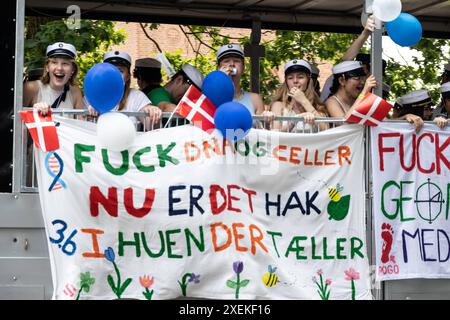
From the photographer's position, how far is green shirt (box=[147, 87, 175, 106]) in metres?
8.72

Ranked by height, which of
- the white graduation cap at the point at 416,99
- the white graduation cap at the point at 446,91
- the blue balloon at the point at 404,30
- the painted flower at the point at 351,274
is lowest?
the painted flower at the point at 351,274

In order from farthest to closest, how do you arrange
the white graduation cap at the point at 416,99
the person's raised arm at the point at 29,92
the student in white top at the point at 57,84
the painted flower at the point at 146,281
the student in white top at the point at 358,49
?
the white graduation cap at the point at 416,99 < the student in white top at the point at 358,49 < the student in white top at the point at 57,84 < the person's raised arm at the point at 29,92 < the painted flower at the point at 146,281

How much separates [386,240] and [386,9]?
1.92m

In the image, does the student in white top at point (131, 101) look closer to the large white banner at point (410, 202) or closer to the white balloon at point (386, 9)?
the large white banner at point (410, 202)

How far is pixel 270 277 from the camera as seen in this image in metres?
7.91

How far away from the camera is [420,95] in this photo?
9398mm

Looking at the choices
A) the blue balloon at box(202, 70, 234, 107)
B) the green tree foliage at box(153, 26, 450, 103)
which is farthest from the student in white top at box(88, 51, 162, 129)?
the green tree foliage at box(153, 26, 450, 103)

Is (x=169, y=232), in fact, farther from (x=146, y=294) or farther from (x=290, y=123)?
(x=290, y=123)

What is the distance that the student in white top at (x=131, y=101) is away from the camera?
7.87 m

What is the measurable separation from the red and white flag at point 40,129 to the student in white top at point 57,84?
1.71 feet

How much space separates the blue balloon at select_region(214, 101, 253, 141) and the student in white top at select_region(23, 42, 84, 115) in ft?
4.06

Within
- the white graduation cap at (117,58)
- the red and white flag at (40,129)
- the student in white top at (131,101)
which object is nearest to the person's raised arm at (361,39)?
the student in white top at (131,101)

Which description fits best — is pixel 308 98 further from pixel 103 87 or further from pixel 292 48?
pixel 292 48
